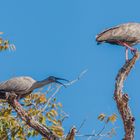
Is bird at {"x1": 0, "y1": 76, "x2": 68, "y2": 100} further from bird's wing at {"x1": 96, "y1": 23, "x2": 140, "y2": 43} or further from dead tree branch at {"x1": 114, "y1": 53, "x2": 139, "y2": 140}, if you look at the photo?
dead tree branch at {"x1": 114, "y1": 53, "x2": 139, "y2": 140}

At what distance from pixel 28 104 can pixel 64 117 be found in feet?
2.99

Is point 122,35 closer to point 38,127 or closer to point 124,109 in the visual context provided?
point 124,109

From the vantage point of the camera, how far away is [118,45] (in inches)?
499

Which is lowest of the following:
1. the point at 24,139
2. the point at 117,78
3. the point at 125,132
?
the point at 24,139

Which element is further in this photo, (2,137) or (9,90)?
(9,90)

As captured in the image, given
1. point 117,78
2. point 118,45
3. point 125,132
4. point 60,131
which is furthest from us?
point 118,45

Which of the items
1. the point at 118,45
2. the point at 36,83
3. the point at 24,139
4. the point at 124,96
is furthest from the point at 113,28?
the point at 124,96

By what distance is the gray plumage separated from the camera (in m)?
12.2

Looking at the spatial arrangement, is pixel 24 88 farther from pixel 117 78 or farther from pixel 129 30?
pixel 117 78

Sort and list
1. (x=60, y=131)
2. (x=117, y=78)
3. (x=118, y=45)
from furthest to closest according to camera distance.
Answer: (x=118, y=45) → (x=60, y=131) → (x=117, y=78)

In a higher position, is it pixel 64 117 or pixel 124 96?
pixel 124 96

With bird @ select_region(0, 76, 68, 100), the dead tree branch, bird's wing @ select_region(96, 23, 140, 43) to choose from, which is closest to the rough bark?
the dead tree branch

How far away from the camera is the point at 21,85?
12883 mm

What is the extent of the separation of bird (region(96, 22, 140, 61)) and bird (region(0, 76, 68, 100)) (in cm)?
145
